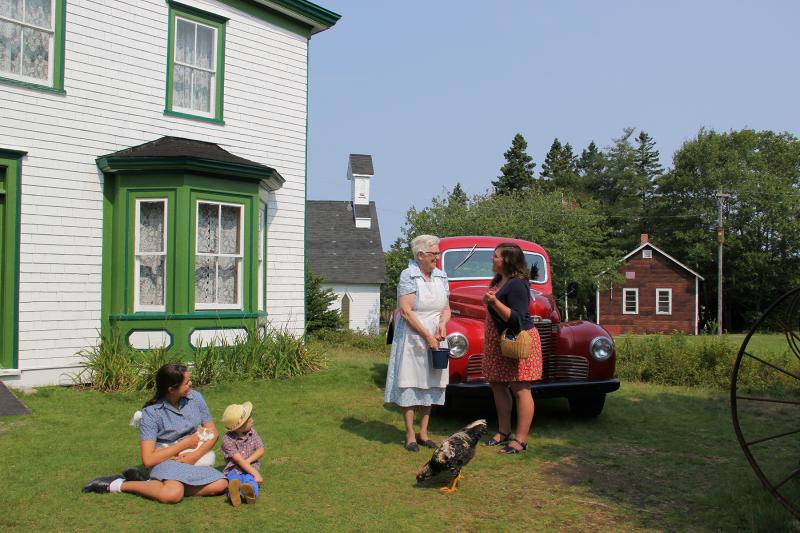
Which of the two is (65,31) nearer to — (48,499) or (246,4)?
(246,4)

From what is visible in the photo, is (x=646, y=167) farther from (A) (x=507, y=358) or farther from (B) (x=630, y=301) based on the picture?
(A) (x=507, y=358)

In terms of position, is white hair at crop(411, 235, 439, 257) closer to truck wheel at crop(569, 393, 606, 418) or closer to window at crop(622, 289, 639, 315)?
truck wheel at crop(569, 393, 606, 418)

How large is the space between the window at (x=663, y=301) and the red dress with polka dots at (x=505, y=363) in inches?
1721

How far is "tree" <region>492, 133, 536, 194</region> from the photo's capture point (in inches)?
2805

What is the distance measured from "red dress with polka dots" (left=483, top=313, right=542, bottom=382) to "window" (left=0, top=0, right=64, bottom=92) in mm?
6991

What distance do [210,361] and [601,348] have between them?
5336 mm

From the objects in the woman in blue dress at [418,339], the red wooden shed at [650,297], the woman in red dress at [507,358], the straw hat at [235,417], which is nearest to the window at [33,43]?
the woman in blue dress at [418,339]

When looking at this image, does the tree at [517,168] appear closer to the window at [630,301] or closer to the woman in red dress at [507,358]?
the window at [630,301]

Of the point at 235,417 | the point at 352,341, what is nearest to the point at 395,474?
the point at 235,417

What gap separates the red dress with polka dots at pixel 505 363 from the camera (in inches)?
247

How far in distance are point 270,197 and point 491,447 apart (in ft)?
24.0

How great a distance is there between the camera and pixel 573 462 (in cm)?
600

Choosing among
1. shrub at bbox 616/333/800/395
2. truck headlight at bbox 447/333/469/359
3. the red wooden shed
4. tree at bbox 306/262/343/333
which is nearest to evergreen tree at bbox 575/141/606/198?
the red wooden shed

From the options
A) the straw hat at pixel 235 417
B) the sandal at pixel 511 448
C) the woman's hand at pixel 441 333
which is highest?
the woman's hand at pixel 441 333
